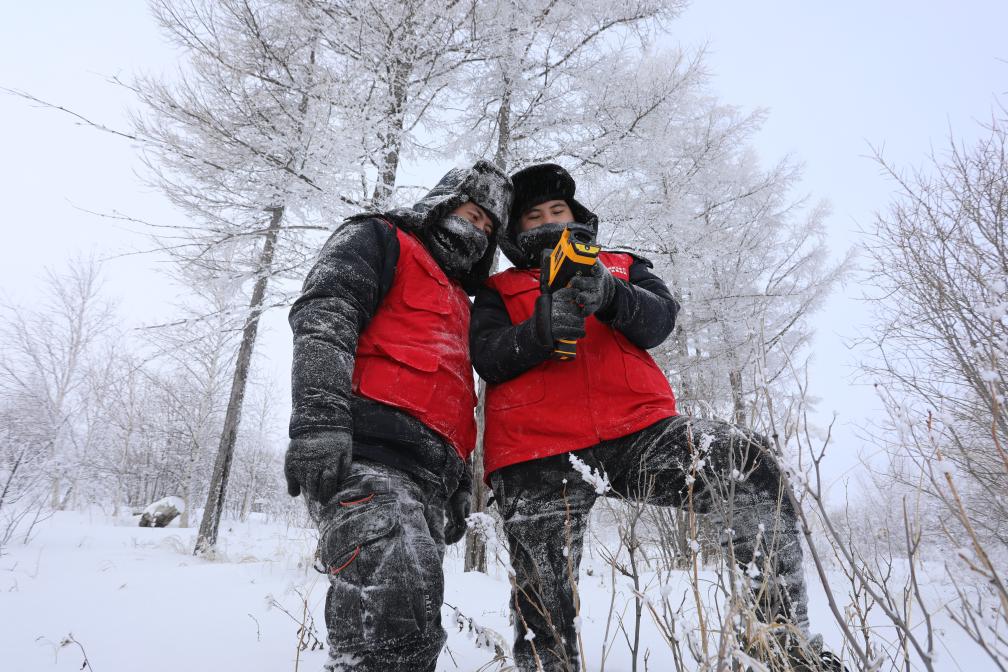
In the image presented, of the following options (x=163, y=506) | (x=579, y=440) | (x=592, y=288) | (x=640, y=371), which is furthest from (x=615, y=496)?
(x=163, y=506)

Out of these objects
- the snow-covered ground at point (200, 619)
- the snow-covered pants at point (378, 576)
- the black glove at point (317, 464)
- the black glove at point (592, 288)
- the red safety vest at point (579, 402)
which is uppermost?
the black glove at point (592, 288)

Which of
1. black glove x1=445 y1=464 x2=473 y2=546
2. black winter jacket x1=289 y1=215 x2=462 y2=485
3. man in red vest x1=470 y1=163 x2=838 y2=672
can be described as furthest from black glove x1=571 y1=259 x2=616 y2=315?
black glove x1=445 y1=464 x2=473 y2=546

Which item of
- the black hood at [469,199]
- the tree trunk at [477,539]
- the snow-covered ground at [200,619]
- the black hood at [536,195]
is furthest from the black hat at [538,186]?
the tree trunk at [477,539]

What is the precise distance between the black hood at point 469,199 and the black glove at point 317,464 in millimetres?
978

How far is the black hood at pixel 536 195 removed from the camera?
2.26 m

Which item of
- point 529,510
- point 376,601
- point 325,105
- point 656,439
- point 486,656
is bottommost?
point 486,656

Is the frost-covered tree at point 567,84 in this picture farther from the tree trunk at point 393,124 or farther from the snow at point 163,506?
the snow at point 163,506

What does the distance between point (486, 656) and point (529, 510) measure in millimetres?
1049

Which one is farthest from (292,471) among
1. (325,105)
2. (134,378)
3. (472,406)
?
(134,378)

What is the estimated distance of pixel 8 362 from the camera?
41.2 ft

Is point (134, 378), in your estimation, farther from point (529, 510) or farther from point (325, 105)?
point (529, 510)

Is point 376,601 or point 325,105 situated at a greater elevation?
point 325,105

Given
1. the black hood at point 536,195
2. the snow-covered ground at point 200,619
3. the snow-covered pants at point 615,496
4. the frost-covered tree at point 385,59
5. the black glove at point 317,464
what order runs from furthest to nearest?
the frost-covered tree at point 385,59, the black hood at point 536,195, the snow-covered ground at point 200,619, the snow-covered pants at point 615,496, the black glove at point 317,464

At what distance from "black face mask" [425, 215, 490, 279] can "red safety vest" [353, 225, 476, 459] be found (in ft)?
0.24
